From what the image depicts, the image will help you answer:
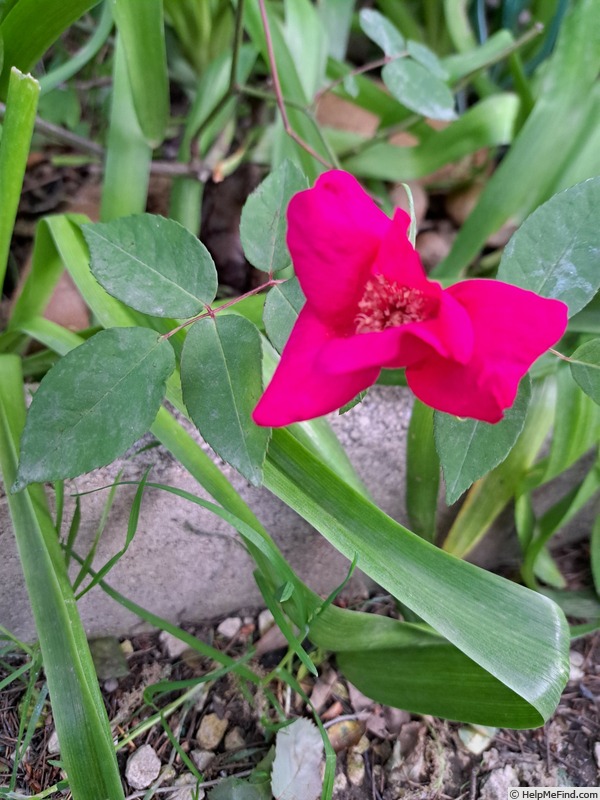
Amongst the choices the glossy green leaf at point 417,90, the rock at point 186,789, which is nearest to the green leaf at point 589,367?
the glossy green leaf at point 417,90

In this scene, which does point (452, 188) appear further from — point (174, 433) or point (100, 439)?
point (100, 439)

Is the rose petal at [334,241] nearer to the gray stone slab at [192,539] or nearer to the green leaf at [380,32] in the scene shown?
the gray stone slab at [192,539]

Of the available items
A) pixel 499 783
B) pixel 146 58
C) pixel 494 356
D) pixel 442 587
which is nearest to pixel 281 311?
pixel 494 356

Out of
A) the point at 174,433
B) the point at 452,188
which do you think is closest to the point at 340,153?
the point at 452,188

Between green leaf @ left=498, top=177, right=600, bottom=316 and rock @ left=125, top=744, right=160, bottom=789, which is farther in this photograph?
rock @ left=125, top=744, right=160, bottom=789

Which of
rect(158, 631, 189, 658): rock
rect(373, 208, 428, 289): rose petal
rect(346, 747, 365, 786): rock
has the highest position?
rect(373, 208, 428, 289): rose petal

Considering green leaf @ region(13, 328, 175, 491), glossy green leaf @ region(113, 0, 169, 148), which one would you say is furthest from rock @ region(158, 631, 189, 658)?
→ glossy green leaf @ region(113, 0, 169, 148)

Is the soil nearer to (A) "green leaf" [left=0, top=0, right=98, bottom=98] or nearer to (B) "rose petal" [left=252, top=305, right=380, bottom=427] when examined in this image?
(B) "rose petal" [left=252, top=305, right=380, bottom=427]
